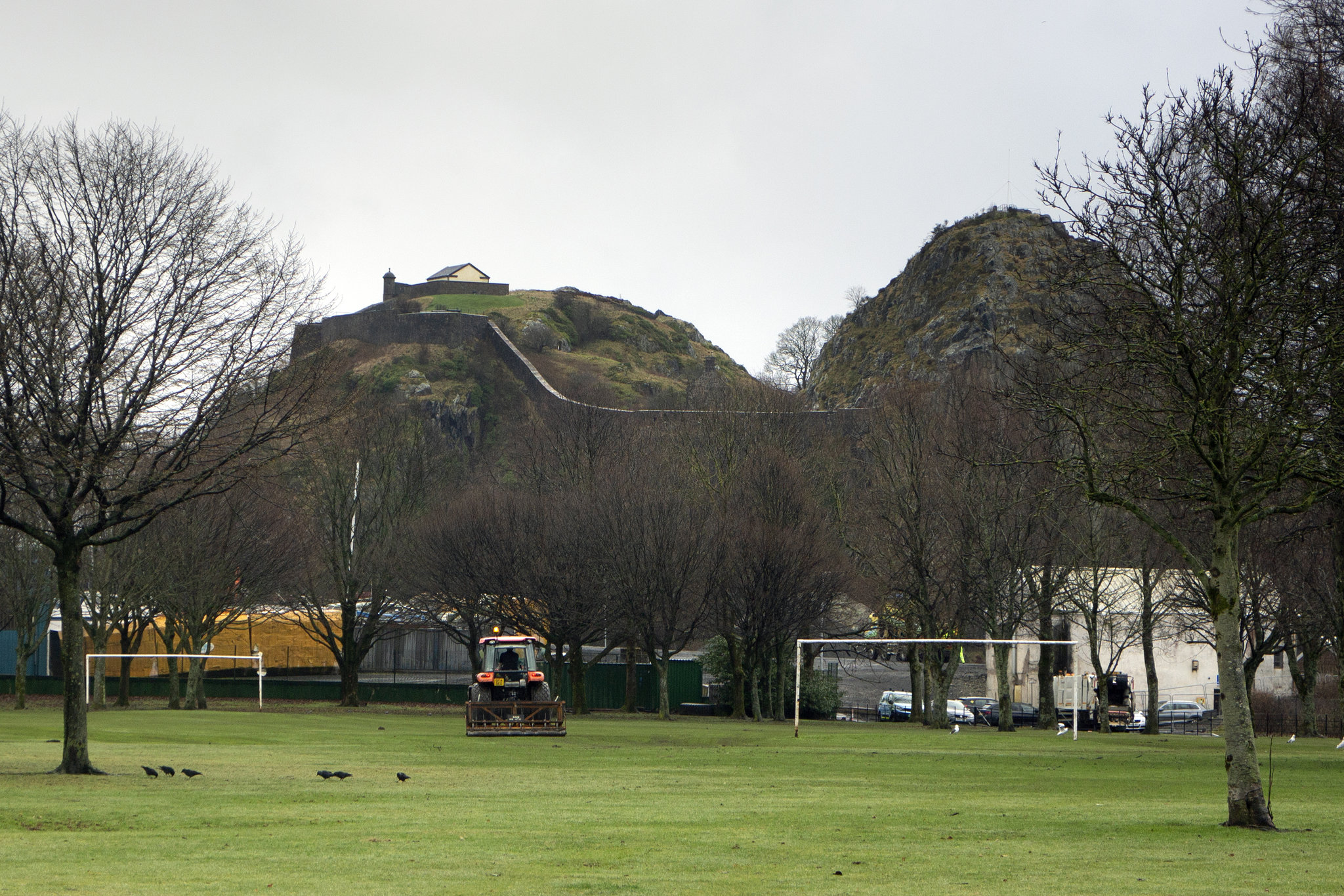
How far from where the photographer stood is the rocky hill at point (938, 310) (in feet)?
424

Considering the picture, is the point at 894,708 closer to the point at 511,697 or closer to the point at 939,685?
the point at 939,685

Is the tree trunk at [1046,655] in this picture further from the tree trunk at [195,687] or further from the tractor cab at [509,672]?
the tree trunk at [195,687]

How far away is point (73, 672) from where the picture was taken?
17.2 meters

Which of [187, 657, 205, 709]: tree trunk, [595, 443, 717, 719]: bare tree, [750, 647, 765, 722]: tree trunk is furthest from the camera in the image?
[750, 647, 765, 722]: tree trunk

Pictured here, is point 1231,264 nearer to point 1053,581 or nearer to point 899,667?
point 1053,581

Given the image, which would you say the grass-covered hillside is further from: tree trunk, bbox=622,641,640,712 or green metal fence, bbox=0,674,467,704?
tree trunk, bbox=622,641,640,712

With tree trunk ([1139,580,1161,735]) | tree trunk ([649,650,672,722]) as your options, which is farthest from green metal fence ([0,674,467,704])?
tree trunk ([1139,580,1161,735])

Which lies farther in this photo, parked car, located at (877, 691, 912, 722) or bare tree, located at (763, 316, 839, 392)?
bare tree, located at (763, 316, 839, 392)

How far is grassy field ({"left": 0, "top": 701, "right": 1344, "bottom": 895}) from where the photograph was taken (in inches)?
354

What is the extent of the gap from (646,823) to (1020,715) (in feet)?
124

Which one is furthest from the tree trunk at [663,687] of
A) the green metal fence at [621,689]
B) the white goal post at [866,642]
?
the green metal fence at [621,689]

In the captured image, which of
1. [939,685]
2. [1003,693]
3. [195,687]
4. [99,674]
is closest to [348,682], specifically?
[195,687]

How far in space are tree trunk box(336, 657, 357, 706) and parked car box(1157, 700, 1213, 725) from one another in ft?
93.3

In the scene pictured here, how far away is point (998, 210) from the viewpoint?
146 meters
